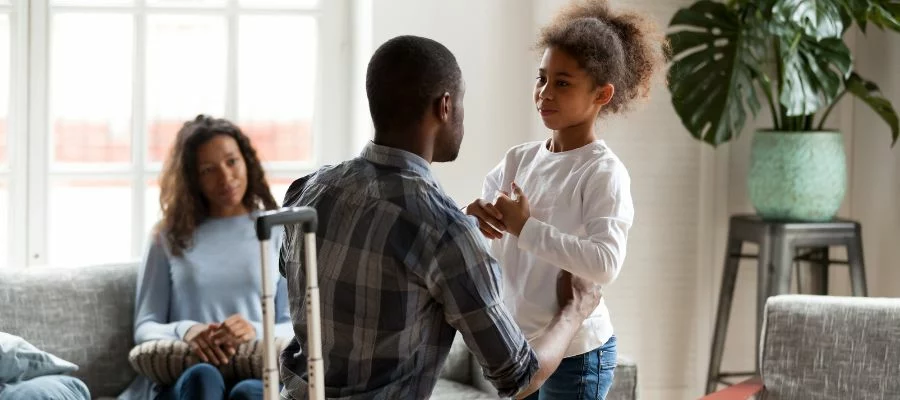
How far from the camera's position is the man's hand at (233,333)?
3.17 meters

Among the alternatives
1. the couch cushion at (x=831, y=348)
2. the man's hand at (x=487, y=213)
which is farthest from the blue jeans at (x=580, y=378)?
the couch cushion at (x=831, y=348)

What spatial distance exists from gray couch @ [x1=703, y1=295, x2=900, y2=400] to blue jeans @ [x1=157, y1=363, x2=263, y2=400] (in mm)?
1162

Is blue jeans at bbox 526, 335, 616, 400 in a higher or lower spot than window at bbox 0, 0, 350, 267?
lower

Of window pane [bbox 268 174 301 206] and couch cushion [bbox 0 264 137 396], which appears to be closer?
couch cushion [bbox 0 264 137 396]

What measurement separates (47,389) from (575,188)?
1.57 meters

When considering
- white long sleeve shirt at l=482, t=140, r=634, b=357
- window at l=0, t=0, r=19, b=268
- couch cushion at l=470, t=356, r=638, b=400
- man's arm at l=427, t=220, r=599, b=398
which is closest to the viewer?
man's arm at l=427, t=220, r=599, b=398

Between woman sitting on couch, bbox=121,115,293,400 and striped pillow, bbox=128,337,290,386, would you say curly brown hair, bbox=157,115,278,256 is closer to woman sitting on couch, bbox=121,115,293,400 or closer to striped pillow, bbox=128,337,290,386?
woman sitting on couch, bbox=121,115,293,400

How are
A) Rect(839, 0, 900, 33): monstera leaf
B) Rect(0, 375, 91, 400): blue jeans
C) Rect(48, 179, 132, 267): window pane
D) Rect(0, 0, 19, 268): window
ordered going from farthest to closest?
Rect(48, 179, 132, 267): window pane
Rect(0, 0, 19, 268): window
Rect(839, 0, 900, 33): monstera leaf
Rect(0, 375, 91, 400): blue jeans

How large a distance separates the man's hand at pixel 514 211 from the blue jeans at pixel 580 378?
0.30 metres

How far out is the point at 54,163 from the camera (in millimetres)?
3975

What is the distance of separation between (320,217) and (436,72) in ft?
0.87

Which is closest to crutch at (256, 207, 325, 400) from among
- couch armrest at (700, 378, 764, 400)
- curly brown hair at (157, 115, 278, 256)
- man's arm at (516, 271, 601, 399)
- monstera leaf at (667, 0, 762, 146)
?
man's arm at (516, 271, 601, 399)

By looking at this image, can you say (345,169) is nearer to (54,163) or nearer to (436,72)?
(436,72)

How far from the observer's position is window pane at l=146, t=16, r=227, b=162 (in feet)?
13.2
